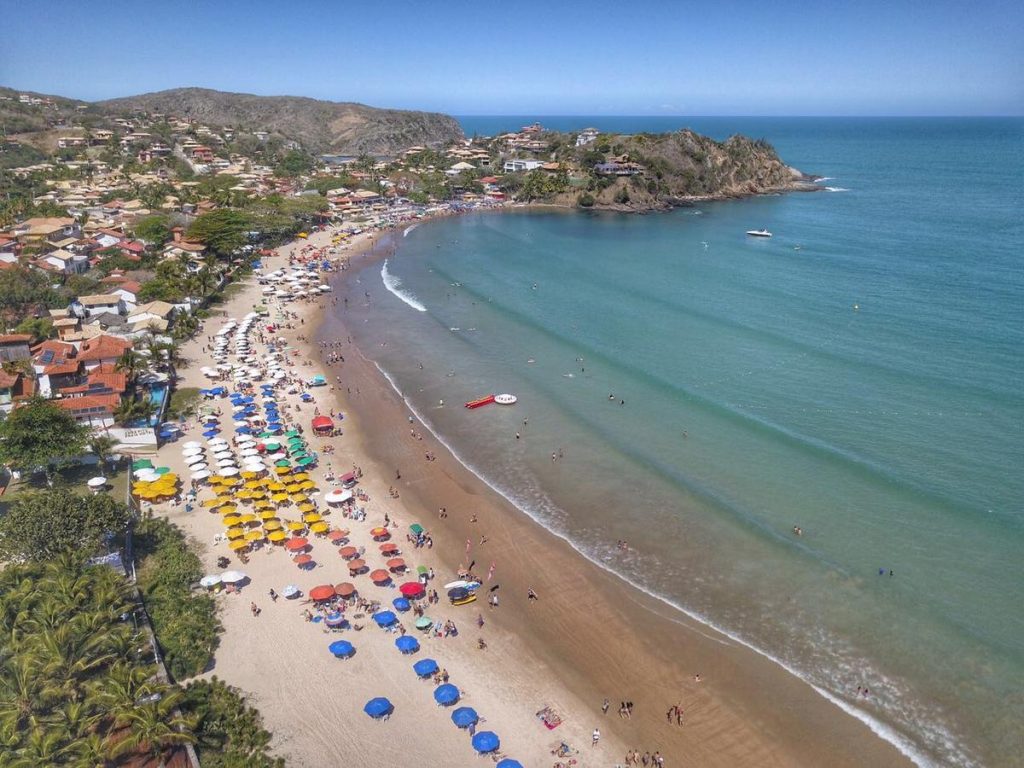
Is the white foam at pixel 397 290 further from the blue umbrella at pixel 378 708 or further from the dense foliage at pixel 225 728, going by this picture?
the dense foliage at pixel 225 728

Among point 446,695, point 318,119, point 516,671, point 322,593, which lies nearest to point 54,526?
point 322,593

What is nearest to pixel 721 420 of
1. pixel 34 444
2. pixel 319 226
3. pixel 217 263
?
pixel 34 444

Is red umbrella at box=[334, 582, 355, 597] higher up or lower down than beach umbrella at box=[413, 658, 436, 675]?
higher up

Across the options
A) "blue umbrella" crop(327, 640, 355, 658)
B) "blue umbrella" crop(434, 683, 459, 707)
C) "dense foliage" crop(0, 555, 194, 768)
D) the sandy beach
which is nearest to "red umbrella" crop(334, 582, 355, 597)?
the sandy beach

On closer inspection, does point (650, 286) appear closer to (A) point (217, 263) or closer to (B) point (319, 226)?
(A) point (217, 263)

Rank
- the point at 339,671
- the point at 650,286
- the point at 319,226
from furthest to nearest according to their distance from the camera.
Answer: the point at 319,226 < the point at 650,286 < the point at 339,671

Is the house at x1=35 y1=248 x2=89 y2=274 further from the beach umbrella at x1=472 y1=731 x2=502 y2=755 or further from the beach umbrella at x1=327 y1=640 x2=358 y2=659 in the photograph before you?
the beach umbrella at x1=472 y1=731 x2=502 y2=755
